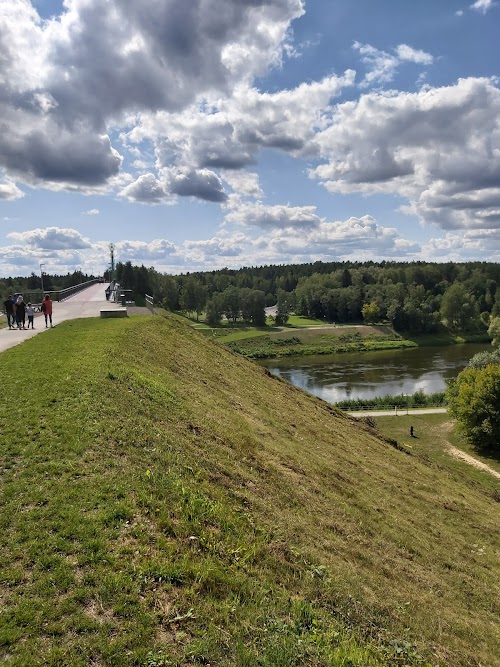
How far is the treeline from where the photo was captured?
109 m

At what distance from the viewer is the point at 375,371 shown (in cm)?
7062

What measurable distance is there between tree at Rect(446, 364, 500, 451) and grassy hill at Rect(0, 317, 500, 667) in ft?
72.5

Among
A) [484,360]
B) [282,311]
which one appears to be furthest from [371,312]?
[484,360]

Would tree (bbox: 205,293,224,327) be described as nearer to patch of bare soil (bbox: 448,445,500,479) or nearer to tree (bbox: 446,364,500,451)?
tree (bbox: 446,364,500,451)

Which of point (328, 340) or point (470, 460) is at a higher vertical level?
point (328, 340)

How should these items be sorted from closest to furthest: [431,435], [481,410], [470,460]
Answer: [470,460]
[481,410]
[431,435]

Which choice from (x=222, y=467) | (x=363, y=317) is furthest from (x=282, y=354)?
(x=222, y=467)

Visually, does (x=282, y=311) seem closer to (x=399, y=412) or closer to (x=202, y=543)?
(x=399, y=412)

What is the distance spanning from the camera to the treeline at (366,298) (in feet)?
A: 356

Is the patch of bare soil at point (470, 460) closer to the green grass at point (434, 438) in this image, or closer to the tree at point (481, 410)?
the green grass at point (434, 438)

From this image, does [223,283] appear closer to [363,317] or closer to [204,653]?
[363,317]

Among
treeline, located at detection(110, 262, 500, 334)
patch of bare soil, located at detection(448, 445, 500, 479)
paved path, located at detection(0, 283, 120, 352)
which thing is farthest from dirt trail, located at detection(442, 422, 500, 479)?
treeline, located at detection(110, 262, 500, 334)

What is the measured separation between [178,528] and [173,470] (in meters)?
1.98

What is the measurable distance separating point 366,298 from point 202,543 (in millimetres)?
129043
